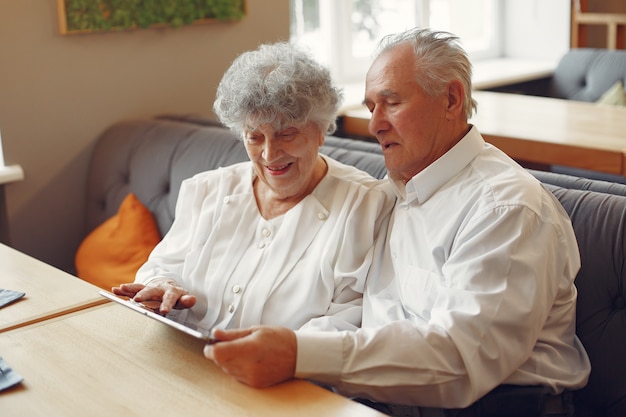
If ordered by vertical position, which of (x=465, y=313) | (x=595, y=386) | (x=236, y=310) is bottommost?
(x=595, y=386)

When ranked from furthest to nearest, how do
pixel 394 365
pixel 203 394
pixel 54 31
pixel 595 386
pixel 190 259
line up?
pixel 54 31 → pixel 190 259 → pixel 595 386 → pixel 394 365 → pixel 203 394

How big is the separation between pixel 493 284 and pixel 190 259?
0.80 metres

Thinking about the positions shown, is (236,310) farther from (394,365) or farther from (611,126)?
(611,126)

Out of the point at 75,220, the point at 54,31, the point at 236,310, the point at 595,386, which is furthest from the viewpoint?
the point at 75,220

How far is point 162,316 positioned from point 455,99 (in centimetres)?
73

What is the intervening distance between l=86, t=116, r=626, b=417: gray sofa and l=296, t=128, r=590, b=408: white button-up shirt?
84 millimetres

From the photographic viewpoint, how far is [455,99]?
66.7 inches

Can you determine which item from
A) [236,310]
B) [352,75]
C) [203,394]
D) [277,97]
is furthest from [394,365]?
[352,75]

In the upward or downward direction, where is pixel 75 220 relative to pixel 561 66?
downward

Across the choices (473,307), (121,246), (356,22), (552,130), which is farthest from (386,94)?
(356,22)

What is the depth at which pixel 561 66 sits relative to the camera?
14.6ft

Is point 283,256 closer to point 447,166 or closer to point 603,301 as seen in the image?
point 447,166

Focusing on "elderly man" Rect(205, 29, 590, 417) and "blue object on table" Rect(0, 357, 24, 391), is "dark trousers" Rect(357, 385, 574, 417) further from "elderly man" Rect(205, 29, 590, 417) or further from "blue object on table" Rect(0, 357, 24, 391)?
"blue object on table" Rect(0, 357, 24, 391)

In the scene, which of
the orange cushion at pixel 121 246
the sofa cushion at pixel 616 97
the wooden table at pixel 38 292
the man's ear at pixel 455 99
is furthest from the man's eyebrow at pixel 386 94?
the sofa cushion at pixel 616 97
